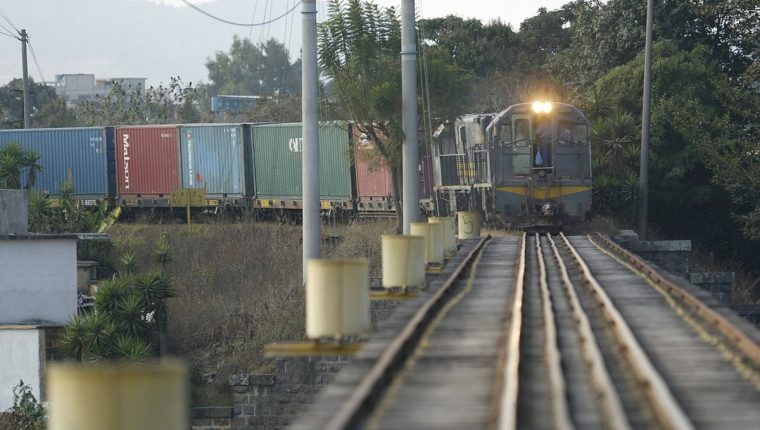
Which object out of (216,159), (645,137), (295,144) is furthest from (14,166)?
(645,137)

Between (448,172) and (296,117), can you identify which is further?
(296,117)

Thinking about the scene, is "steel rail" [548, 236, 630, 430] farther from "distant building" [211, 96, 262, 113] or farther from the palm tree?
"distant building" [211, 96, 262, 113]

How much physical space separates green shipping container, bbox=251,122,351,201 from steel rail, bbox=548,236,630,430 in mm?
25074

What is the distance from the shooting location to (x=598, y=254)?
2212cm

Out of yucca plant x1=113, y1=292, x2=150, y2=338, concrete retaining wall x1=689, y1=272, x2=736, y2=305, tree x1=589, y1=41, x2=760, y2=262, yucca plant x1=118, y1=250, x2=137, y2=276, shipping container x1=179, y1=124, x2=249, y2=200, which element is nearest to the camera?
concrete retaining wall x1=689, y1=272, x2=736, y2=305

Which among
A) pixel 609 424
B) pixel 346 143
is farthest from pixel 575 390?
pixel 346 143

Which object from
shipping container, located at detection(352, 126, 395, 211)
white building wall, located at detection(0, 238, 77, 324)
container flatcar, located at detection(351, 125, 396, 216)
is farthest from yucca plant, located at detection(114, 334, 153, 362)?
container flatcar, located at detection(351, 125, 396, 216)

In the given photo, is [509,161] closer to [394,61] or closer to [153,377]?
[394,61]

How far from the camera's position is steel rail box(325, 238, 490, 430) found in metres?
8.19

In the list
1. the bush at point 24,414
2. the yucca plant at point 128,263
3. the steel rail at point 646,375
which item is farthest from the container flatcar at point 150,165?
the steel rail at point 646,375

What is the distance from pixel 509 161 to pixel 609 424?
21.8m

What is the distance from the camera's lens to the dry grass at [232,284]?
2691 cm

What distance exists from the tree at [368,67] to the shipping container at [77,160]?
16247 millimetres

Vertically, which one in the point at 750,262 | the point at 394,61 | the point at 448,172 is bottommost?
the point at 750,262
